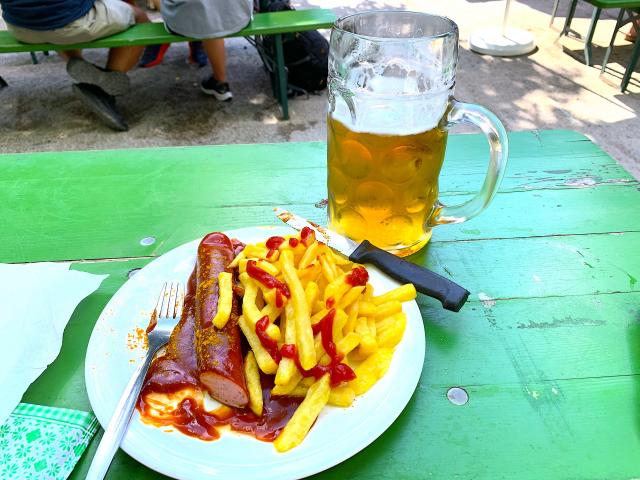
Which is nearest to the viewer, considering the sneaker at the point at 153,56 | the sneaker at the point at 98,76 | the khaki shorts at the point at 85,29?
the khaki shorts at the point at 85,29

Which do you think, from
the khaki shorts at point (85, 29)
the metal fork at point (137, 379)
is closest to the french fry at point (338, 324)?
the metal fork at point (137, 379)

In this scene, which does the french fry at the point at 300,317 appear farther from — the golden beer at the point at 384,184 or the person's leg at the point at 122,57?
the person's leg at the point at 122,57

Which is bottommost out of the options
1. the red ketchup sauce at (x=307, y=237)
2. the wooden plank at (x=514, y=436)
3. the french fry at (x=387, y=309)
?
the wooden plank at (x=514, y=436)

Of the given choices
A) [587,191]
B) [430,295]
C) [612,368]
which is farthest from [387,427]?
[587,191]

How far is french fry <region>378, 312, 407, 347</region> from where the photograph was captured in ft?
3.37

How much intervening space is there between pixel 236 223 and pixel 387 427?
2.70ft

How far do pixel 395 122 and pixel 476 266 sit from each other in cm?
45

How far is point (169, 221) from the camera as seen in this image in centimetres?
154

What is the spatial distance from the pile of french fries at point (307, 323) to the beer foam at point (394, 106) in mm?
307

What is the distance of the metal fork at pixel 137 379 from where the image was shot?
0.81 m

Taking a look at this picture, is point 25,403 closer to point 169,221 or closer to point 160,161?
point 169,221

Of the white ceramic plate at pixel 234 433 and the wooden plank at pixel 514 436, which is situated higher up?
the white ceramic plate at pixel 234 433

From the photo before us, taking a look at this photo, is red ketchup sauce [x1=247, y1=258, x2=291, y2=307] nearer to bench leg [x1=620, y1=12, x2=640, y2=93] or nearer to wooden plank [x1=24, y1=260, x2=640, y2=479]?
wooden plank [x1=24, y1=260, x2=640, y2=479]

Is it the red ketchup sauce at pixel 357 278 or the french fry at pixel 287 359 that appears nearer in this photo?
the french fry at pixel 287 359
